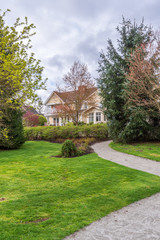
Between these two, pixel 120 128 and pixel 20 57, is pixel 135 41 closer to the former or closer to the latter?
pixel 120 128

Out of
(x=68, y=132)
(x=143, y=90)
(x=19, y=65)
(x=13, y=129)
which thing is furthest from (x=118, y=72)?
(x=19, y=65)

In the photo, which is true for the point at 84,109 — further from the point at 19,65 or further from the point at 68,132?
the point at 19,65

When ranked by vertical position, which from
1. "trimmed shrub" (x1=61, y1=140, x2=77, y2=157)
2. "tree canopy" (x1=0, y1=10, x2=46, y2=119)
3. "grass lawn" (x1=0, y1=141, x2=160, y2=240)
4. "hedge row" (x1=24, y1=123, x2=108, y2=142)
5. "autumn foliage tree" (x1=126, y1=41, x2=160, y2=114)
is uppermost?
"autumn foliage tree" (x1=126, y1=41, x2=160, y2=114)

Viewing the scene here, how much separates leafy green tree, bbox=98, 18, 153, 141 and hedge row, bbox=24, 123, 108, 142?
9.25 ft

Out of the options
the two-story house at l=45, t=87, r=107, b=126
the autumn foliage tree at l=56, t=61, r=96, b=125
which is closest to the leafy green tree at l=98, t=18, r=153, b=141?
the two-story house at l=45, t=87, r=107, b=126

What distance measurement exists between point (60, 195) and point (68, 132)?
46.2 ft

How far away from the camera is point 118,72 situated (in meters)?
15.1

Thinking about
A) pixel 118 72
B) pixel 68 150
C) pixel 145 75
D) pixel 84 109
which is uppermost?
pixel 118 72

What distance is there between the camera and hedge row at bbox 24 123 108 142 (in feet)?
58.8

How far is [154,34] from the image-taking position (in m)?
13.7

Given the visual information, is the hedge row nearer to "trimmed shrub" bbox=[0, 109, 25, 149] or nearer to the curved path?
"trimmed shrub" bbox=[0, 109, 25, 149]

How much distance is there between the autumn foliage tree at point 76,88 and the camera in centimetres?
2286

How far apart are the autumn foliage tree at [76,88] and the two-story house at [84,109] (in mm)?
330

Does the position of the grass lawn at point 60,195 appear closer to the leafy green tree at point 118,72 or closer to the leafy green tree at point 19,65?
the leafy green tree at point 19,65
